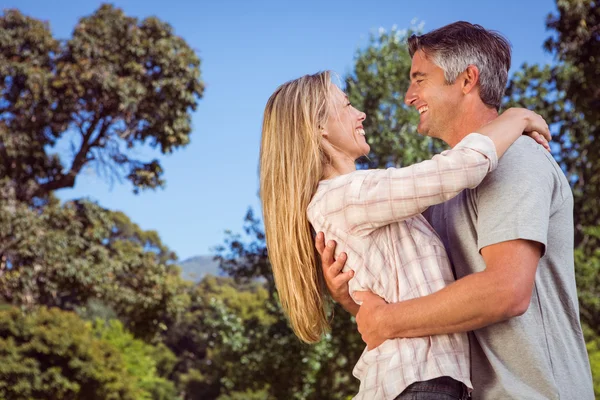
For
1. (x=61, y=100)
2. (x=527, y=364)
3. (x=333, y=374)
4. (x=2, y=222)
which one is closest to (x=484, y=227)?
(x=527, y=364)

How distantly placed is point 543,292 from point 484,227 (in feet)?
0.86

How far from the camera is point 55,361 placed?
89.8ft

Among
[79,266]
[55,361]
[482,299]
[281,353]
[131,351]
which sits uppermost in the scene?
[131,351]

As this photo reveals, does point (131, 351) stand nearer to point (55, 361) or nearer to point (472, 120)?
point (55, 361)

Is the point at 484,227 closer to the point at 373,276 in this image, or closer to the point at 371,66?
the point at 373,276

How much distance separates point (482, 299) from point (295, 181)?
729 mm

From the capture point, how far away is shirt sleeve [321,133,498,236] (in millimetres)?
2006

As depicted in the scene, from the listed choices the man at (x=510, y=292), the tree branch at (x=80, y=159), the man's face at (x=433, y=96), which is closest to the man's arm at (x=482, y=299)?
the man at (x=510, y=292)

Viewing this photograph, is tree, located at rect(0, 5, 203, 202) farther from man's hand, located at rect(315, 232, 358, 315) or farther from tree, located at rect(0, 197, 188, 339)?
man's hand, located at rect(315, 232, 358, 315)

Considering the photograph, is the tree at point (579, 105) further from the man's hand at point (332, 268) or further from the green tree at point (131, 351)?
the green tree at point (131, 351)

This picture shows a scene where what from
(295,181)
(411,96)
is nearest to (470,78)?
(411,96)

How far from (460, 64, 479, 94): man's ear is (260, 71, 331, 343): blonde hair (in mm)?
466

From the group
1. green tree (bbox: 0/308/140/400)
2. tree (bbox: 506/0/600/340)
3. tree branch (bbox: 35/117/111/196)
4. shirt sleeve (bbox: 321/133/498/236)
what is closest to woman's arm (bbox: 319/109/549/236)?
shirt sleeve (bbox: 321/133/498/236)

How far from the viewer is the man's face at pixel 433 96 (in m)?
2.50
